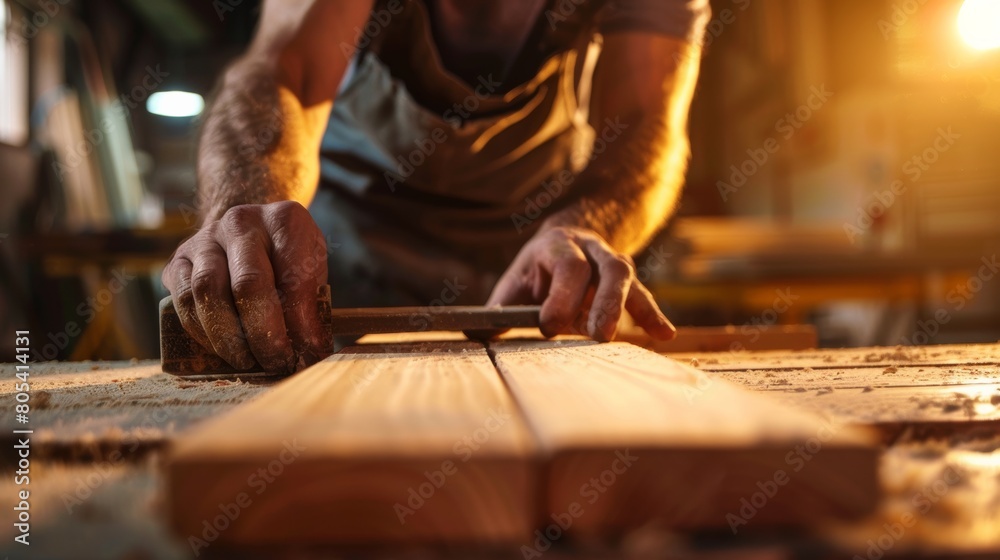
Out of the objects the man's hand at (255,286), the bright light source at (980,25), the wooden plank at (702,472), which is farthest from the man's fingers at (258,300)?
the bright light source at (980,25)

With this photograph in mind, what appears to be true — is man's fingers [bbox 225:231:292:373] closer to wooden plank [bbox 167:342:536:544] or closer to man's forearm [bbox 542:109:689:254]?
wooden plank [bbox 167:342:536:544]

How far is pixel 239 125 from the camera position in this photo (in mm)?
1609

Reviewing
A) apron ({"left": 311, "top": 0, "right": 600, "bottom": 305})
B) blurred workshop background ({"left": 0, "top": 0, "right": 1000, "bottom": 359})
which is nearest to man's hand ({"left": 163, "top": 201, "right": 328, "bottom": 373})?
apron ({"left": 311, "top": 0, "right": 600, "bottom": 305})

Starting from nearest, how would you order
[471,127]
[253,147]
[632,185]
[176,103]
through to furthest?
[253,147]
[632,185]
[471,127]
[176,103]

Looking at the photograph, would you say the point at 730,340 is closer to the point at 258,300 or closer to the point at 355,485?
the point at 258,300

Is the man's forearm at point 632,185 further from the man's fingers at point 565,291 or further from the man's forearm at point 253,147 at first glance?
the man's forearm at point 253,147

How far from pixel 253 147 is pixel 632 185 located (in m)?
1.08

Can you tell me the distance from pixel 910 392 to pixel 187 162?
909cm

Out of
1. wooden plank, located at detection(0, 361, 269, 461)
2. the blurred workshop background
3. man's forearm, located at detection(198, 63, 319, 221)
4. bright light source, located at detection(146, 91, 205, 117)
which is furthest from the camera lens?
bright light source, located at detection(146, 91, 205, 117)

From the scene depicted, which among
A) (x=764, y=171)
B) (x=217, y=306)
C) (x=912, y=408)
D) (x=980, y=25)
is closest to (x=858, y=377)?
(x=912, y=408)

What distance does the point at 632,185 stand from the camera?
6.81 ft

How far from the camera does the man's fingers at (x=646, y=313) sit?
52.2 inches

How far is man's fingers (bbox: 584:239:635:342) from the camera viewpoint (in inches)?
48.3

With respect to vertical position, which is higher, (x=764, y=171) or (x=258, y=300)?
(x=764, y=171)
